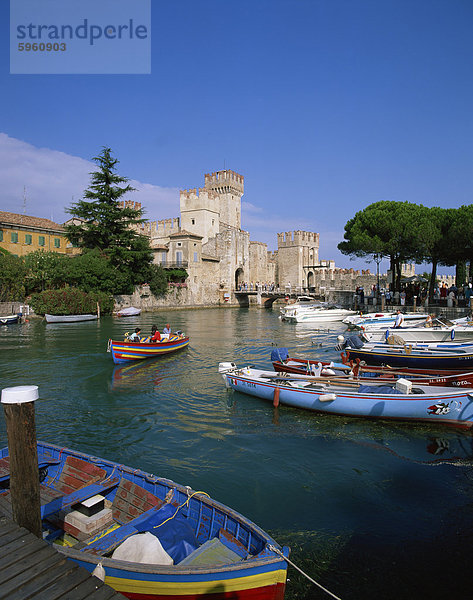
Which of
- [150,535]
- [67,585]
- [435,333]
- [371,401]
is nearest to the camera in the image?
[67,585]

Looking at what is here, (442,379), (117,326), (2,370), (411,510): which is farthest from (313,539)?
(117,326)

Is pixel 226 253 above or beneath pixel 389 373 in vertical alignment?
above

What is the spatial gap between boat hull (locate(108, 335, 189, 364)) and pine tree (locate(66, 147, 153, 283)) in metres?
25.0

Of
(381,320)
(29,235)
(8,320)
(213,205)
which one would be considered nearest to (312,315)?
(381,320)

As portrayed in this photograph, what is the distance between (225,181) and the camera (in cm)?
6262

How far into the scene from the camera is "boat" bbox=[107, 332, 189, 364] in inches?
589

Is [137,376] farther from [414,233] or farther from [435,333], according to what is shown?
[414,233]

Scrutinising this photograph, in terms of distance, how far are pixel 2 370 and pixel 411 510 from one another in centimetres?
1417

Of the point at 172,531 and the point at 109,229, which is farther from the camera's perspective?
the point at 109,229

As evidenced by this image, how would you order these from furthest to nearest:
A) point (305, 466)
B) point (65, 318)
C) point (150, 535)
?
point (65, 318) → point (305, 466) → point (150, 535)

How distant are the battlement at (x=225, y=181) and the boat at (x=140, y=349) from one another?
162 ft

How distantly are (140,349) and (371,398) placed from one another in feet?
30.7

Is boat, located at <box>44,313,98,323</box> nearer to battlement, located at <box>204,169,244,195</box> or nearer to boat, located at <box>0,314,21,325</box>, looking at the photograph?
boat, located at <box>0,314,21,325</box>

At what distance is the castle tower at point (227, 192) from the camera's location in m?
62.8
